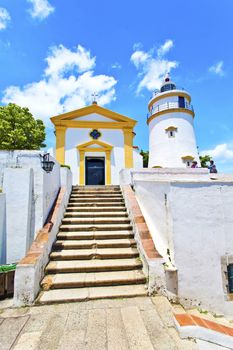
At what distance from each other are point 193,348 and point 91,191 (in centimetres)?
675

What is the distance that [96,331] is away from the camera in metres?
2.87

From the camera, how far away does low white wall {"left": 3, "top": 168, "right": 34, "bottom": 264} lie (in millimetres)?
5395

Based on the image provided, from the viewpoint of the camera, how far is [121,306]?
346 cm

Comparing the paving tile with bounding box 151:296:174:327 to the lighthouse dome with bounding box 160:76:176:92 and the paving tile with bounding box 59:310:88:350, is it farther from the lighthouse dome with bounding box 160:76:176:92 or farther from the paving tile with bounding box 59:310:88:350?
the lighthouse dome with bounding box 160:76:176:92

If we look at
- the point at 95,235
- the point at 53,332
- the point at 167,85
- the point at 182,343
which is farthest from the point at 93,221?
the point at 167,85

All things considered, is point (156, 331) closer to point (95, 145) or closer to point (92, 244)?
point (92, 244)

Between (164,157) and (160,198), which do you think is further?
(164,157)

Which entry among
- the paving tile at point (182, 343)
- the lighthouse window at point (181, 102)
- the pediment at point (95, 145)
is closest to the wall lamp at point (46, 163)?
the paving tile at point (182, 343)

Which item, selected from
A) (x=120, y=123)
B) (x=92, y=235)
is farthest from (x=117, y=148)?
(x=92, y=235)

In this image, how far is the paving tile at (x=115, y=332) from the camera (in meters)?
2.62

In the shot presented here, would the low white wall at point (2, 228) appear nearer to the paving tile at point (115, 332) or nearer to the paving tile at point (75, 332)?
the paving tile at point (75, 332)

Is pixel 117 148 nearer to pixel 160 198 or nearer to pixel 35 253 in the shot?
pixel 160 198

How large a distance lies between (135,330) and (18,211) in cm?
431

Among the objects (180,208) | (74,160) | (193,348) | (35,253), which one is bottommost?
(193,348)
